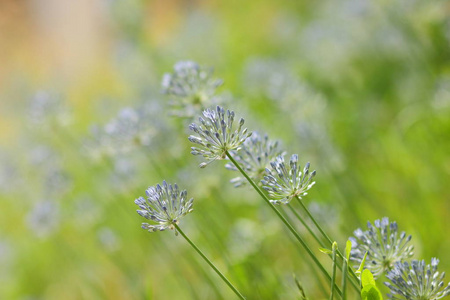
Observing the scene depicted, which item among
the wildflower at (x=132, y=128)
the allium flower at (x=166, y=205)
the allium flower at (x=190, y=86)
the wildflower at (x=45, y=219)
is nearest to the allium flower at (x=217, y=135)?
the allium flower at (x=166, y=205)

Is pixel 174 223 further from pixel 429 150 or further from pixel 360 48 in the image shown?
pixel 360 48

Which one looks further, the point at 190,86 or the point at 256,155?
the point at 190,86

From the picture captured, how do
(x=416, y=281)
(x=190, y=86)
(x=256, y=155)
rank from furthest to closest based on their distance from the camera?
(x=190, y=86) → (x=256, y=155) → (x=416, y=281)

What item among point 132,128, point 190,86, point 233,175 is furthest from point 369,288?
point 233,175

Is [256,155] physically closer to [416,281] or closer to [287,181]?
[287,181]

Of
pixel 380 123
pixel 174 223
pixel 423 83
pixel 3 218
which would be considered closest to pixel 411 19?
pixel 423 83

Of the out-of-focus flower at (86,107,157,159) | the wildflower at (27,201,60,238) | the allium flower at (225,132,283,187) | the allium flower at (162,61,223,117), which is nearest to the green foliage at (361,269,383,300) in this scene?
the allium flower at (225,132,283,187)

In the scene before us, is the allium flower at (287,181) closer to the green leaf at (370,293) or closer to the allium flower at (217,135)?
the allium flower at (217,135)
